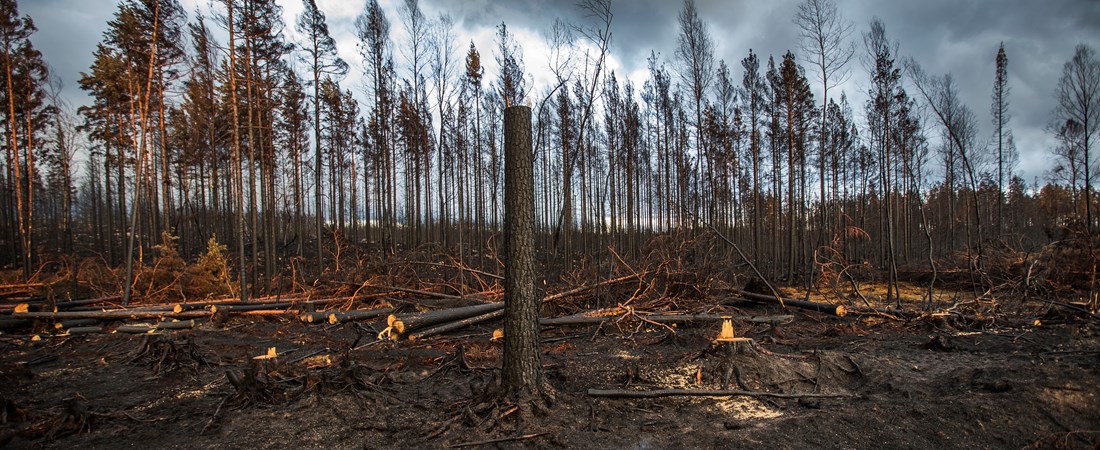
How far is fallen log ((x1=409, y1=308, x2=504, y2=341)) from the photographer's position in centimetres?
802

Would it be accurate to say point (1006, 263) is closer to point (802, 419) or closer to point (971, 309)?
point (971, 309)

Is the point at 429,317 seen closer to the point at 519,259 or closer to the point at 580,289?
the point at 580,289

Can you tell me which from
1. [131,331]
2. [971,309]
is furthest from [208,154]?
[971,309]

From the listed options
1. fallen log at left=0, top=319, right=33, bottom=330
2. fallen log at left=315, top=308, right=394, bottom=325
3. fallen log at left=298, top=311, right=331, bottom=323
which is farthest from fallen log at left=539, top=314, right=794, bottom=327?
fallen log at left=0, top=319, right=33, bottom=330

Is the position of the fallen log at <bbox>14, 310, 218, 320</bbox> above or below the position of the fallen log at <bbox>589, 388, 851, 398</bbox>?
above

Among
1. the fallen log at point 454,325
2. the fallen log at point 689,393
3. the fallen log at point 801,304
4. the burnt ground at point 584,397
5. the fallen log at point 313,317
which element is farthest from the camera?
the fallen log at point 801,304

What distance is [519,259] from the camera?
4145 mm

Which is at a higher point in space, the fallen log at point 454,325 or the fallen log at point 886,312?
the fallen log at point 454,325

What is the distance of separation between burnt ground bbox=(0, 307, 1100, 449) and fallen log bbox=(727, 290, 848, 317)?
1697mm

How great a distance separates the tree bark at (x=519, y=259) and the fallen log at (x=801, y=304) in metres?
7.59

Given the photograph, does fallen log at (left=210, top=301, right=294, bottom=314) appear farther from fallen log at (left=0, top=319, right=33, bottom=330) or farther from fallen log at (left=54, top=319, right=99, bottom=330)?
fallen log at (left=0, top=319, right=33, bottom=330)

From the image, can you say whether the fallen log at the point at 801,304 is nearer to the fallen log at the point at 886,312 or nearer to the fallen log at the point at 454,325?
the fallen log at the point at 886,312

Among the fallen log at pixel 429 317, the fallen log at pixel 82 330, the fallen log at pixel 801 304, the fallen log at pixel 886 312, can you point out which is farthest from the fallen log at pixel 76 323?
the fallen log at pixel 886 312

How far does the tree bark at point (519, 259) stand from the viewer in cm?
415
